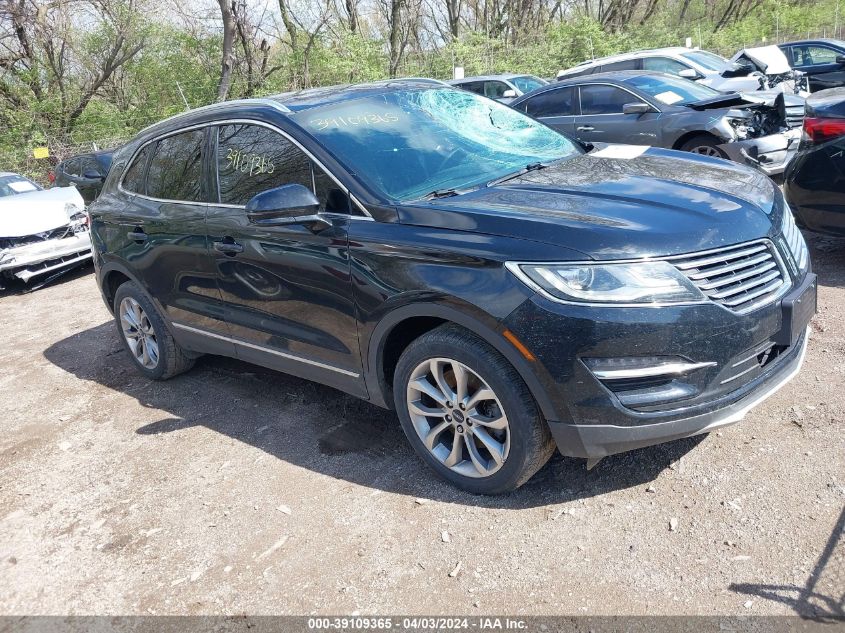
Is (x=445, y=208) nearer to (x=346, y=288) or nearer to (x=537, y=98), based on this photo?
(x=346, y=288)

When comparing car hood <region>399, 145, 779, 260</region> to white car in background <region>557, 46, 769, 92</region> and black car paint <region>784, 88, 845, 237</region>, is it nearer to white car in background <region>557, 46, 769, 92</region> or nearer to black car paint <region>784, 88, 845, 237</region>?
black car paint <region>784, 88, 845, 237</region>

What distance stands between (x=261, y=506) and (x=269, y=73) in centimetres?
2268

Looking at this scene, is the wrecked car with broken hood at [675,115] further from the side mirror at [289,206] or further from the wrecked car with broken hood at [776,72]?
the side mirror at [289,206]

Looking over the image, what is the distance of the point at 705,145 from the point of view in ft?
26.9

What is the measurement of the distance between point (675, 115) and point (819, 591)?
23.0 feet

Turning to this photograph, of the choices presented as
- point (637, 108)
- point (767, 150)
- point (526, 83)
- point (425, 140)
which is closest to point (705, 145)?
point (767, 150)

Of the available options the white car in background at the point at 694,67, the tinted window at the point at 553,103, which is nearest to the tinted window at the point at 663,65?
the white car in background at the point at 694,67

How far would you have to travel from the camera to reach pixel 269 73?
23.9 meters

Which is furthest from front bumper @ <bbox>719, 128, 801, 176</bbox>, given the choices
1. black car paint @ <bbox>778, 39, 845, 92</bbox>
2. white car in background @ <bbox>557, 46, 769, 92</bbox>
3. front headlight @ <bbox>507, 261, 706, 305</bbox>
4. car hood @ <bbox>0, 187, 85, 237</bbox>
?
black car paint @ <bbox>778, 39, 845, 92</bbox>

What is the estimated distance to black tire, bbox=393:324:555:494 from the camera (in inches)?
116

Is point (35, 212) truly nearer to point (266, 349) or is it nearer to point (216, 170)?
point (216, 170)

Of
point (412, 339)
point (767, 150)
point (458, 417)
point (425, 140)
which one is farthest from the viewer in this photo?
point (767, 150)

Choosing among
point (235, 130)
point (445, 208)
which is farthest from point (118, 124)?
point (445, 208)

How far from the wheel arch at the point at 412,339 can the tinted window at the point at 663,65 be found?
1127cm
